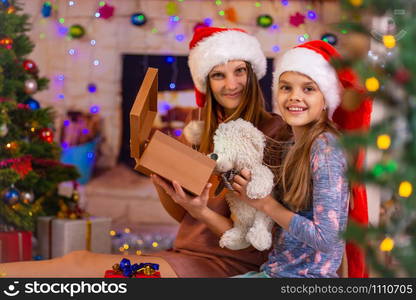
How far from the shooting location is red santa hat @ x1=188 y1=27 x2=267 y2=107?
2459mm

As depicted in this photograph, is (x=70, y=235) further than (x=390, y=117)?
Yes

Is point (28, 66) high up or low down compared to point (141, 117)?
up

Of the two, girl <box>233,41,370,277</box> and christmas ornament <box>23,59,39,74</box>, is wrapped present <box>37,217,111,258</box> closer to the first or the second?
christmas ornament <box>23,59,39,74</box>

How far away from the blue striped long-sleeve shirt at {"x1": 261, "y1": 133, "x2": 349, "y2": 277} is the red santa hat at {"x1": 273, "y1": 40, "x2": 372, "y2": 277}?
120 millimetres

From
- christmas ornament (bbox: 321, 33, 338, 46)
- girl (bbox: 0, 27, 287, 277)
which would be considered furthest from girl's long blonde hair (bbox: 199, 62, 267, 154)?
christmas ornament (bbox: 321, 33, 338, 46)

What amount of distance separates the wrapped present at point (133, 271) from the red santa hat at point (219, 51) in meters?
0.84

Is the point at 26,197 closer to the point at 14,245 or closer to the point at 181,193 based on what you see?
the point at 14,245

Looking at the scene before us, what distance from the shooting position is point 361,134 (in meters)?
0.91

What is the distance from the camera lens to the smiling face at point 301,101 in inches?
76.7

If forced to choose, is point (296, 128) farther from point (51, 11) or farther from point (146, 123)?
point (51, 11)

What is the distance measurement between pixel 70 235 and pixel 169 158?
5.99 ft

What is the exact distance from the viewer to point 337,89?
6.48ft

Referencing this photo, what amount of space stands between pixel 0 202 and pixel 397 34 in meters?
2.84

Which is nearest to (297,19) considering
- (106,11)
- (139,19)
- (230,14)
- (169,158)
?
(230,14)
